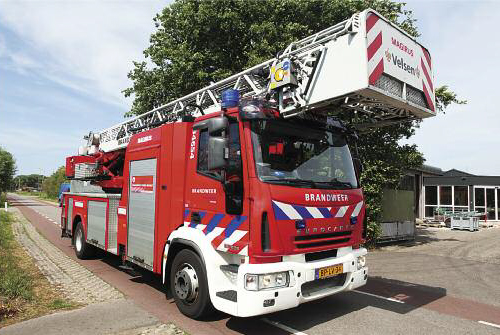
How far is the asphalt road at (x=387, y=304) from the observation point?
4824mm

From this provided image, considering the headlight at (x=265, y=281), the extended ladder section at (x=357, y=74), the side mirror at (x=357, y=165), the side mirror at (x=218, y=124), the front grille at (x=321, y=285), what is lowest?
the front grille at (x=321, y=285)

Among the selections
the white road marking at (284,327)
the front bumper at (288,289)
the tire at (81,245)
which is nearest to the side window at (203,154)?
the front bumper at (288,289)

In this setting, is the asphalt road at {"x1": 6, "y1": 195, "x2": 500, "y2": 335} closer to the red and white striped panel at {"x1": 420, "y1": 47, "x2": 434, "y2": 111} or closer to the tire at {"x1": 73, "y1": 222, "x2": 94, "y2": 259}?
the tire at {"x1": 73, "y1": 222, "x2": 94, "y2": 259}

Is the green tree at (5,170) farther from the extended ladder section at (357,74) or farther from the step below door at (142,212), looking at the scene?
the extended ladder section at (357,74)

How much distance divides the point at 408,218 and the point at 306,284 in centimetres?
1176

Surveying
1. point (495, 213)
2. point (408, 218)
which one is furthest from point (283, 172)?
point (495, 213)

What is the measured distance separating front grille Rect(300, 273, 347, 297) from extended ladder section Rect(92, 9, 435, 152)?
6.97 feet

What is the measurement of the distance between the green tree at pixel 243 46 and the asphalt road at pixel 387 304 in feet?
12.1

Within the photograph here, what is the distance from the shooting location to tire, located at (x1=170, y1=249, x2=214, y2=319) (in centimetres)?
477

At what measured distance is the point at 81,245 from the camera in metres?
9.37

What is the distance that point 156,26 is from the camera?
16312 millimetres

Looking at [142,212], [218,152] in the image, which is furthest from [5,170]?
[218,152]

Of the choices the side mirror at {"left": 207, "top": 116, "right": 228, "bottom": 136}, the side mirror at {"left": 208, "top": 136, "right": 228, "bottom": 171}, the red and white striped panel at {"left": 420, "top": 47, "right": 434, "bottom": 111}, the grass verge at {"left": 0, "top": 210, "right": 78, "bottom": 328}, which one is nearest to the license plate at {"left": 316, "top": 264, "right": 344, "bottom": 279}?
the side mirror at {"left": 208, "top": 136, "right": 228, "bottom": 171}

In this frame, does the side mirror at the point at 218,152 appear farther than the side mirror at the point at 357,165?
No
